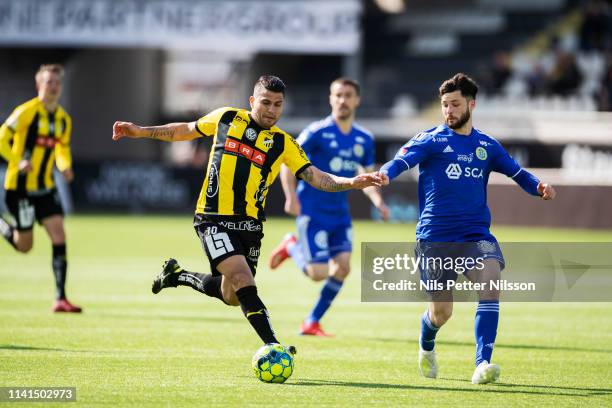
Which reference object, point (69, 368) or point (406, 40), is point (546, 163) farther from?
point (69, 368)

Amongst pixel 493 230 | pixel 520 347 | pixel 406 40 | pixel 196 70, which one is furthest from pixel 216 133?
pixel 196 70

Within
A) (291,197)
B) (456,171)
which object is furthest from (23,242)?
(456,171)

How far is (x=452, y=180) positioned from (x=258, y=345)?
2.73m

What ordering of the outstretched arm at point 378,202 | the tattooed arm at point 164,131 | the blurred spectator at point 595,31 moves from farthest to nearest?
the blurred spectator at point 595,31, the outstretched arm at point 378,202, the tattooed arm at point 164,131

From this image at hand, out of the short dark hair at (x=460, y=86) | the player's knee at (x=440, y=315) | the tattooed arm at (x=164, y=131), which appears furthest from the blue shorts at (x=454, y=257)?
the tattooed arm at (x=164, y=131)

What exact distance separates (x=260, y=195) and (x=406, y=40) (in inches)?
1232

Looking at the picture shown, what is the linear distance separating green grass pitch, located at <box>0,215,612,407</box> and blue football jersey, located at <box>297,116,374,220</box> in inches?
50.1

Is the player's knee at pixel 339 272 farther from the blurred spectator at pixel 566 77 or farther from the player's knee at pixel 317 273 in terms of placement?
the blurred spectator at pixel 566 77

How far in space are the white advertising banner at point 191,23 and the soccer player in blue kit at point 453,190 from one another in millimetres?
24971

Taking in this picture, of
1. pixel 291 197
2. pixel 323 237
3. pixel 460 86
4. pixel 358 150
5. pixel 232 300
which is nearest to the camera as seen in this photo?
pixel 460 86

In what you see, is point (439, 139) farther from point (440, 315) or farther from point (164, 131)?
point (164, 131)

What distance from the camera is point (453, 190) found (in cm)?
825

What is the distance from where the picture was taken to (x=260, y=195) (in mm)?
8445

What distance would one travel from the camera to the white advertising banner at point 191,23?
108 ft
